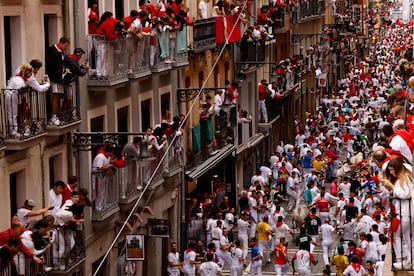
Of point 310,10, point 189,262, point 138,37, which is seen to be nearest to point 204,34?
point 138,37

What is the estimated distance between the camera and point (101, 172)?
995 inches

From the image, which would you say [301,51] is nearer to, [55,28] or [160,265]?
[160,265]

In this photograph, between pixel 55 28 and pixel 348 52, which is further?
pixel 348 52

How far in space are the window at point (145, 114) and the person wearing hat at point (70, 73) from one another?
7.12 m

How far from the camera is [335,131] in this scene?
5262 cm

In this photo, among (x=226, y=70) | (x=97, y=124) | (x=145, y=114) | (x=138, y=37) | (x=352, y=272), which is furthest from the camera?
(x=226, y=70)

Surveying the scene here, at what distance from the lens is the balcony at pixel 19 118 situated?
20.6m

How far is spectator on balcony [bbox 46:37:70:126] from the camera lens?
22750 mm

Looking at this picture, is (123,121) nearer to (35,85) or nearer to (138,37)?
(138,37)

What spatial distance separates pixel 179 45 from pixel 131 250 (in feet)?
25.6

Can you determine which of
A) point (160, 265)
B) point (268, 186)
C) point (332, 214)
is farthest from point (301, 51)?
point (160, 265)

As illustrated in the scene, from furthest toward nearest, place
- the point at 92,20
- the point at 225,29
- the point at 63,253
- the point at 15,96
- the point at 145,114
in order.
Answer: the point at 225,29
the point at 145,114
the point at 92,20
the point at 63,253
the point at 15,96

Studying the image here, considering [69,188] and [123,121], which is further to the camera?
[123,121]

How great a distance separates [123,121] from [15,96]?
845 centimetres
